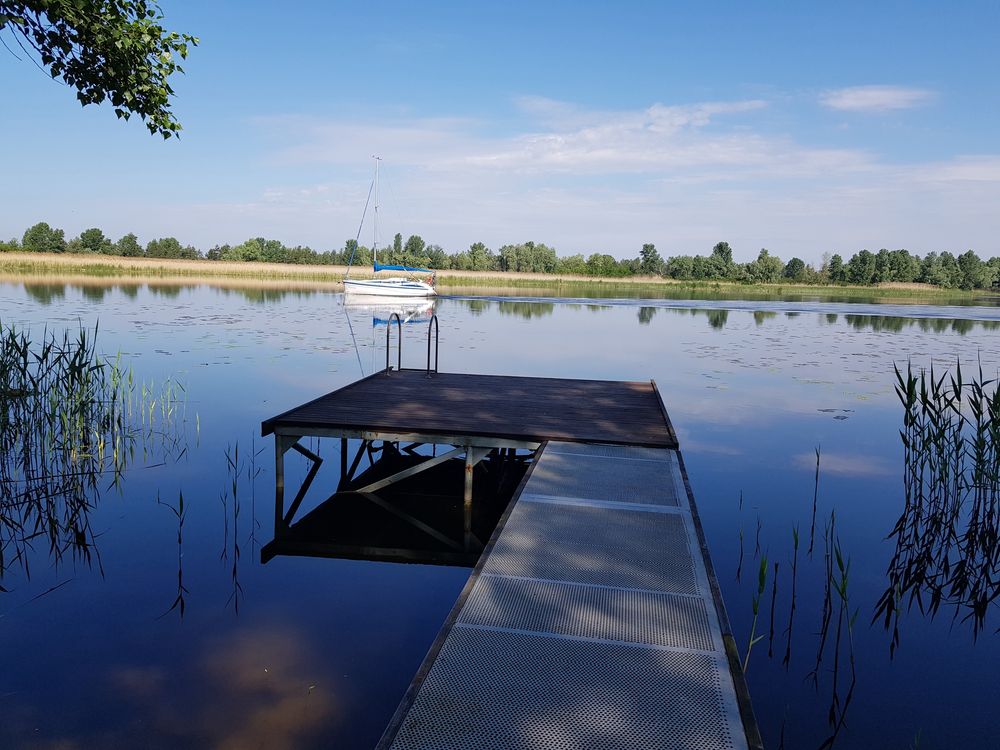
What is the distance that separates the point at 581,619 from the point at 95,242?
304 ft

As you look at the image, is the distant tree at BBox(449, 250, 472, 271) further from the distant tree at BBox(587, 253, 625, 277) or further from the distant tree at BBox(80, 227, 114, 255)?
the distant tree at BBox(80, 227, 114, 255)

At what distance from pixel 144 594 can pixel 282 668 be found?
1443mm

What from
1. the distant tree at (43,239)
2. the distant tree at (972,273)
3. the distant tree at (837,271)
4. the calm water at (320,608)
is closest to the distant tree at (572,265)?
the distant tree at (837,271)

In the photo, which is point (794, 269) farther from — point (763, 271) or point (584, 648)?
point (584, 648)

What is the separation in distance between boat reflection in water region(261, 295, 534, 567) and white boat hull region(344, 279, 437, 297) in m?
29.6

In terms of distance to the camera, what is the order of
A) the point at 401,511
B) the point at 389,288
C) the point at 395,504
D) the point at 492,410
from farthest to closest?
the point at 389,288
the point at 492,410
the point at 395,504
the point at 401,511

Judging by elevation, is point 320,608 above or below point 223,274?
below

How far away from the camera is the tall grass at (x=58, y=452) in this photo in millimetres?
5586

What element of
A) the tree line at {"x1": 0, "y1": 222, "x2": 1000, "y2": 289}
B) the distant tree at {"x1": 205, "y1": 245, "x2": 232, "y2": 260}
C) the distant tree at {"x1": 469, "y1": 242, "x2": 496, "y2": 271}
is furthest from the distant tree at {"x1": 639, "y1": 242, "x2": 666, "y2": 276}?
the distant tree at {"x1": 205, "y1": 245, "x2": 232, "y2": 260}

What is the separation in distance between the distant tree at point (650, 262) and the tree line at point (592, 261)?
0.13 metres

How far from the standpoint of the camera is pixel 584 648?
2.86 metres

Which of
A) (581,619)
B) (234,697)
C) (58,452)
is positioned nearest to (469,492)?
(234,697)

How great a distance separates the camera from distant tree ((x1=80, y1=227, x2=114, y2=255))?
80.8 m

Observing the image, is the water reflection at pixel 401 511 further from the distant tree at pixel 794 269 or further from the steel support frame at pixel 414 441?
the distant tree at pixel 794 269
